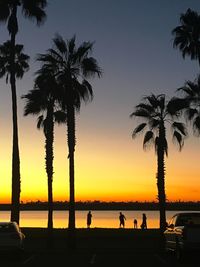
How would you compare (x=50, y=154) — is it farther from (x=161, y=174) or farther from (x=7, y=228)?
(x=7, y=228)

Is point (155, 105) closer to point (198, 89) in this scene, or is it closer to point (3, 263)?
point (198, 89)

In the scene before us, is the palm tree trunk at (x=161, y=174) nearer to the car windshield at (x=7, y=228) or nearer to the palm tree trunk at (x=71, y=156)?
the palm tree trunk at (x=71, y=156)

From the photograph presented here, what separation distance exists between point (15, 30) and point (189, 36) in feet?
38.7

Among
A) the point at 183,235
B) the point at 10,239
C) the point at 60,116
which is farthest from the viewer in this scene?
the point at 60,116

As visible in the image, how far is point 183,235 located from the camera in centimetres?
2478

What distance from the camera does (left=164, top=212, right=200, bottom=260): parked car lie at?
80.4 ft

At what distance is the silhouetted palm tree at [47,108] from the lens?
3903 cm

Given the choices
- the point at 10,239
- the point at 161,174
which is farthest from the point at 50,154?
the point at 10,239

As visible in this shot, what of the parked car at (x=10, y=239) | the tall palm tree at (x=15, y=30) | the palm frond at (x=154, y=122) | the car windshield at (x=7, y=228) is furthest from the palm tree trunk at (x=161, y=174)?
the parked car at (x=10, y=239)

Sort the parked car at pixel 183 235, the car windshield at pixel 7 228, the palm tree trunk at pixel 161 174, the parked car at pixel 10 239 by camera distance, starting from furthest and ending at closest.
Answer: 1. the palm tree trunk at pixel 161 174
2. the car windshield at pixel 7 228
3. the parked car at pixel 10 239
4. the parked car at pixel 183 235

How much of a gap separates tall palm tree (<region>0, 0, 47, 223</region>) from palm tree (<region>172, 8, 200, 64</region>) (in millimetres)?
9416

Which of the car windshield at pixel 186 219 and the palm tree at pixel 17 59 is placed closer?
the car windshield at pixel 186 219

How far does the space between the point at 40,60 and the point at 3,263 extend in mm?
16921

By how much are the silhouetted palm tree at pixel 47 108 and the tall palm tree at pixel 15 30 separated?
1.80 metres
